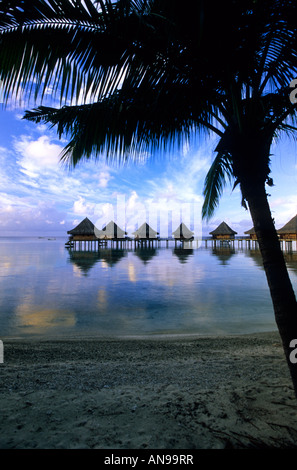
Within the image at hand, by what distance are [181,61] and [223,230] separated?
5010cm

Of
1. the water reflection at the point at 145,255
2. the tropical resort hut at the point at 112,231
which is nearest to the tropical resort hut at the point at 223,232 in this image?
the water reflection at the point at 145,255

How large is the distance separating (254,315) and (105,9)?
872 cm

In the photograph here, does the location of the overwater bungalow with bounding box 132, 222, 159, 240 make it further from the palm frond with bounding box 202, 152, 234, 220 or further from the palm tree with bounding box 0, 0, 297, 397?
the palm tree with bounding box 0, 0, 297, 397

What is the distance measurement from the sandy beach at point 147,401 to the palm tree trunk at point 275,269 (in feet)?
1.83

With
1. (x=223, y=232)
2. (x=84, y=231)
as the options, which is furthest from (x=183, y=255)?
(x=84, y=231)

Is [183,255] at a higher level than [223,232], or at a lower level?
lower

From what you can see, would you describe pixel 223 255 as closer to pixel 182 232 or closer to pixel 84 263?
pixel 84 263

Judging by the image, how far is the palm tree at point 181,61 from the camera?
5.45 ft

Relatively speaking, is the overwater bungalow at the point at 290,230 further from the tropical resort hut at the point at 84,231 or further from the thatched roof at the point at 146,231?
the tropical resort hut at the point at 84,231

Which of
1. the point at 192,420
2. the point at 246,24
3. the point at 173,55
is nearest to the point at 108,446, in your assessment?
the point at 192,420

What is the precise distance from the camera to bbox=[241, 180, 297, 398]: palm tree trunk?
180 cm

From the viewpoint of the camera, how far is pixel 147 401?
7.61 ft

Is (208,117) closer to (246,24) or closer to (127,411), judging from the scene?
(246,24)

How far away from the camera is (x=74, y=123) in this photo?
250cm
